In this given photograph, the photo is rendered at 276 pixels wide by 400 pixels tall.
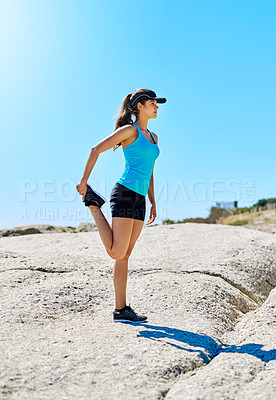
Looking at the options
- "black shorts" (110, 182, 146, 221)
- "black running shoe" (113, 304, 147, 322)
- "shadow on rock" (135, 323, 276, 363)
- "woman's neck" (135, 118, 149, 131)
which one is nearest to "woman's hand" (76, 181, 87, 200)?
"black shorts" (110, 182, 146, 221)

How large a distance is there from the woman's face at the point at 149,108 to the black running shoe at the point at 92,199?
0.97m

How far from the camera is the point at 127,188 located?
3.75m

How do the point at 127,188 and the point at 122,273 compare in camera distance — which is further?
the point at 122,273

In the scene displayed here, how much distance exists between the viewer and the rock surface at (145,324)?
2508 millimetres

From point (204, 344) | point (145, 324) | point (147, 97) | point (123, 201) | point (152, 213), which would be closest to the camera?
point (204, 344)

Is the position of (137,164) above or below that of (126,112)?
below

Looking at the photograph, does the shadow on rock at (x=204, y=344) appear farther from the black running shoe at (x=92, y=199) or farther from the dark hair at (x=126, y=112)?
the dark hair at (x=126, y=112)

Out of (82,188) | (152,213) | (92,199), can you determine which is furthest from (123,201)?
(152,213)

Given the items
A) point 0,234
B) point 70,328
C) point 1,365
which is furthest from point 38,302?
point 0,234

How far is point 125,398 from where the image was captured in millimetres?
2336

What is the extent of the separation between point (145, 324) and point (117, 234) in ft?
3.11

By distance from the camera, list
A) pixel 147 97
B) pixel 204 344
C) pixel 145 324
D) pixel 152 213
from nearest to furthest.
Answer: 1. pixel 204 344
2. pixel 145 324
3. pixel 147 97
4. pixel 152 213

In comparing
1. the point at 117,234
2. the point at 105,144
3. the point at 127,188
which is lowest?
the point at 117,234

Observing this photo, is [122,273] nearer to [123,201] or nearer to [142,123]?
[123,201]
